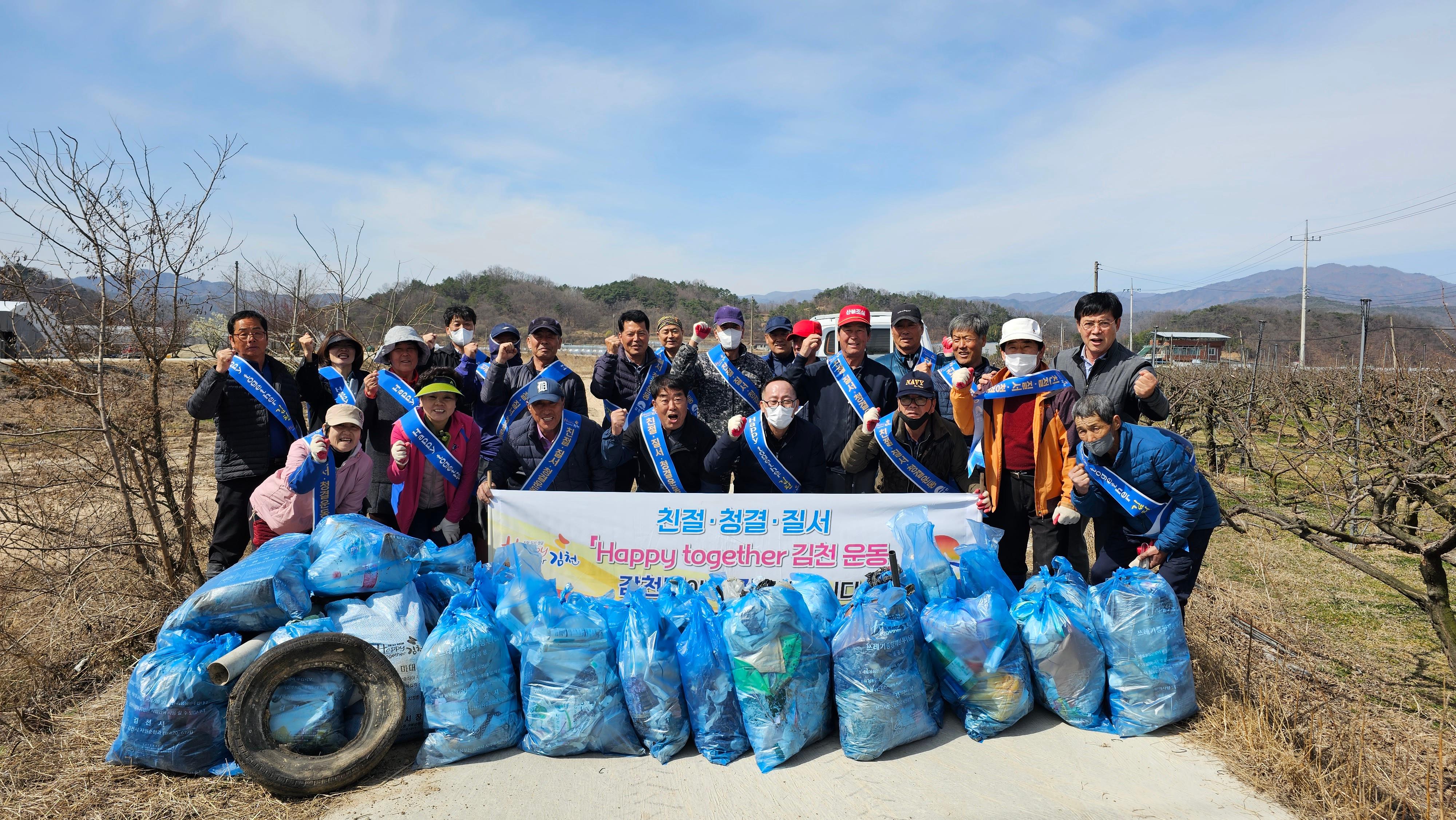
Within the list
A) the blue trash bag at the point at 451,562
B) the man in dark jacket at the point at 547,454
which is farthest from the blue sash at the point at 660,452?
the blue trash bag at the point at 451,562

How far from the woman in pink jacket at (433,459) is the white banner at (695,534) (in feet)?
1.08

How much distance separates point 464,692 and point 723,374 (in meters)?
2.69

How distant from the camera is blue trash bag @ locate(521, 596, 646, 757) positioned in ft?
10.1

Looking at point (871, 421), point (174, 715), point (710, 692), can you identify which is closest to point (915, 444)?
point (871, 421)

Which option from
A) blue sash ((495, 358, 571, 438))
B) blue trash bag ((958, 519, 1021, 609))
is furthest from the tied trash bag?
blue sash ((495, 358, 571, 438))

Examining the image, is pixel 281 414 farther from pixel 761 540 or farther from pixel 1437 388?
pixel 1437 388

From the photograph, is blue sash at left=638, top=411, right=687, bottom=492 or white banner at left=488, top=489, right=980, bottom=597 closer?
white banner at left=488, top=489, right=980, bottom=597

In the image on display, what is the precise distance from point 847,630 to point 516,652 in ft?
4.80

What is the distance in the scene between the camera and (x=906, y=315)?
5324mm

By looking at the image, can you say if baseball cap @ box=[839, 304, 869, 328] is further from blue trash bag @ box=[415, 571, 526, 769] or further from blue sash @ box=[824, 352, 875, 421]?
blue trash bag @ box=[415, 571, 526, 769]

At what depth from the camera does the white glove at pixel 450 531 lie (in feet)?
15.4

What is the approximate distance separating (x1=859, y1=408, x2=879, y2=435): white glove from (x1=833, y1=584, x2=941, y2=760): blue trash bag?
1381mm

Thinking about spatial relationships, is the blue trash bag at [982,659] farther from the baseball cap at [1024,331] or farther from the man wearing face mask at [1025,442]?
the baseball cap at [1024,331]

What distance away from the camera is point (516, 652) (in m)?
3.28
